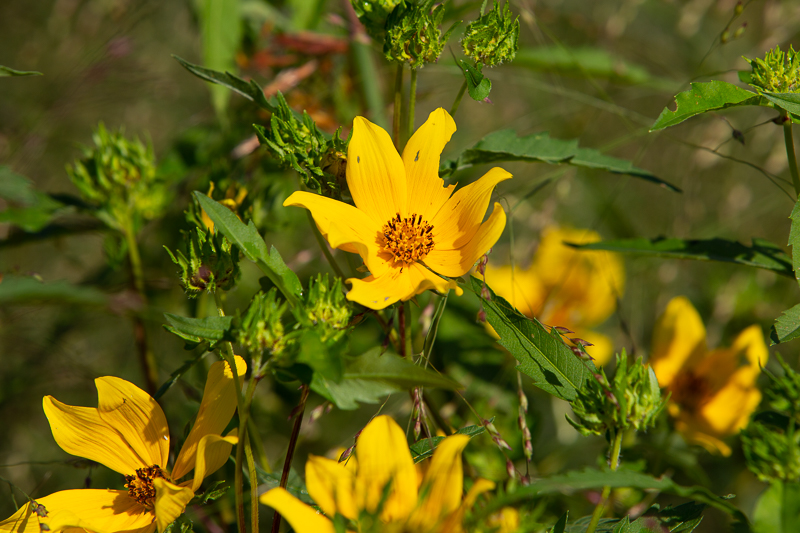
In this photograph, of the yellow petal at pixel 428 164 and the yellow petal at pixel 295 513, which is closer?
the yellow petal at pixel 295 513

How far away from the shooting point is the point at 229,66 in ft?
6.55

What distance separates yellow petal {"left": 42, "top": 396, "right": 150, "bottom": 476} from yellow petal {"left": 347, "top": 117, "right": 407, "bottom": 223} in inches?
26.8

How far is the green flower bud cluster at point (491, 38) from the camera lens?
1103 mm

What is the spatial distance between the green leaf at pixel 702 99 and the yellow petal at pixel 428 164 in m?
0.41

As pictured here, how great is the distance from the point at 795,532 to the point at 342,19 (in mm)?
2049

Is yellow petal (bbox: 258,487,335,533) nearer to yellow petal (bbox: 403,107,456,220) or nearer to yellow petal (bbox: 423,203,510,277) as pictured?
yellow petal (bbox: 423,203,510,277)

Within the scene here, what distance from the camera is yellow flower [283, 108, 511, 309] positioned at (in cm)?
106

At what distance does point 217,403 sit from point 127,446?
0.88 ft

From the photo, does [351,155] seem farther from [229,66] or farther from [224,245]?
[229,66]

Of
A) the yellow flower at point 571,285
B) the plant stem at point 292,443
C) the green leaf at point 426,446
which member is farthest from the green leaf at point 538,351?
the yellow flower at point 571,285

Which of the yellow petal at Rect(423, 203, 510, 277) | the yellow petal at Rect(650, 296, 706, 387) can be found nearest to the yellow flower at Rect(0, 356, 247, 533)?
the yellow petal at Rect(423, 203, 510, 277)

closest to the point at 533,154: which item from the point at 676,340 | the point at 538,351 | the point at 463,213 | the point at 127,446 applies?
the point at 463,213

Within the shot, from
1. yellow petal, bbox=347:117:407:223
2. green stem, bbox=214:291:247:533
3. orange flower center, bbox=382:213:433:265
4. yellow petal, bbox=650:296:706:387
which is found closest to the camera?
green stem, bbox=214:291:247:533

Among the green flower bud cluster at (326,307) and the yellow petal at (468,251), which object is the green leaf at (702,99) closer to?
the yellow petal at (468,251)
